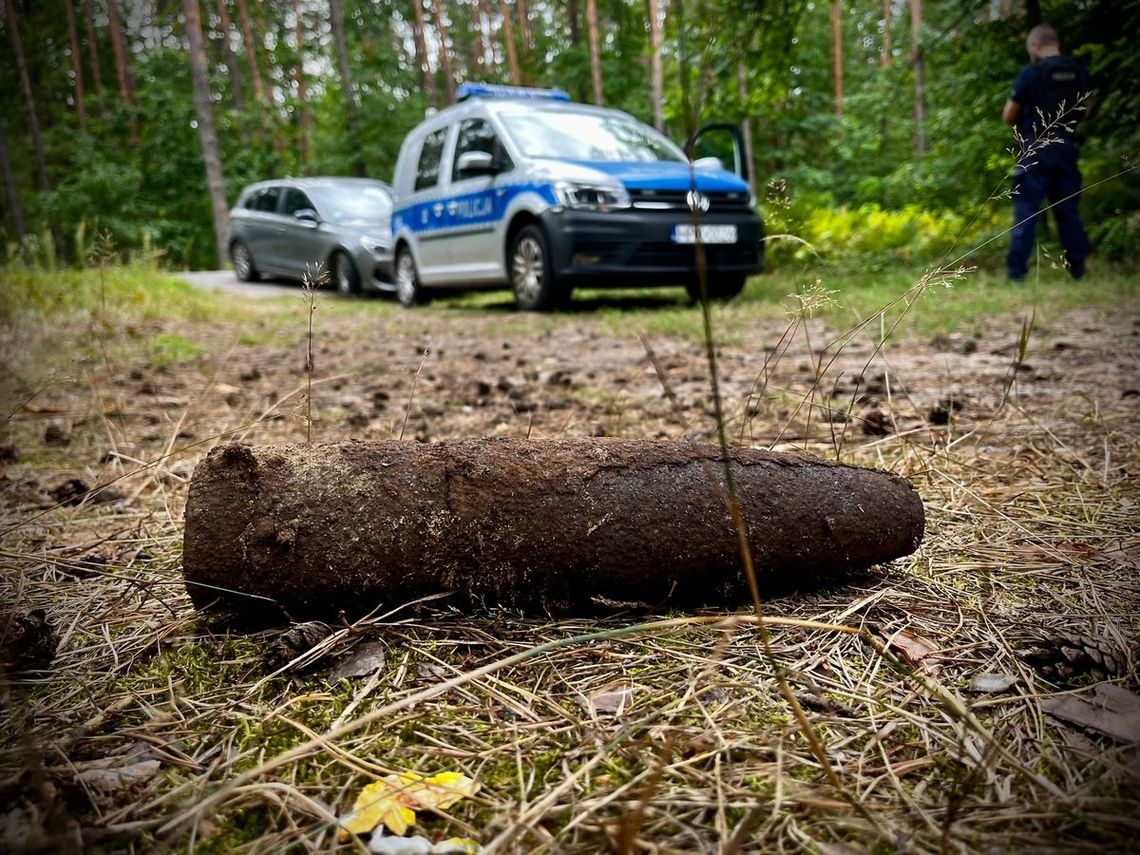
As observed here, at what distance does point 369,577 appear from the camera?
1.26 m

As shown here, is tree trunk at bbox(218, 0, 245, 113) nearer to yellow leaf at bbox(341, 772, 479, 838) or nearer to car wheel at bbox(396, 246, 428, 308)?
car wheel at bbox(396, 246, 428, 308)

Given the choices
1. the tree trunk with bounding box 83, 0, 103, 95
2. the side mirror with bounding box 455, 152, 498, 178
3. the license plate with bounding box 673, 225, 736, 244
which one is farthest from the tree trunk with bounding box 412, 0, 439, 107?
the license plate with bounding box 673, 225, 736, 244

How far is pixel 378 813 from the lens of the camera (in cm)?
85

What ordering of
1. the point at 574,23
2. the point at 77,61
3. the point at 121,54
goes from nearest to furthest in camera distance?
1. the point at 574,23
2. the point at 121,54
3. the point at 77,61

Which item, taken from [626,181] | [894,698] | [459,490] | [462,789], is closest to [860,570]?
[894,698]

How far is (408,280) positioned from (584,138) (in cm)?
306

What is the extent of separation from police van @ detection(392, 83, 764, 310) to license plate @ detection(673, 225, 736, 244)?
0.04 feet

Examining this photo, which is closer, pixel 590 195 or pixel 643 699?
pixel 643 699

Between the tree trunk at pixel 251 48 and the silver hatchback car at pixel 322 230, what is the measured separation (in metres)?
13.8

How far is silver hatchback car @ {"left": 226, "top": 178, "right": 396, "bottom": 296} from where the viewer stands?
34.7 feet

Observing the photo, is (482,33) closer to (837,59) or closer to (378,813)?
(837,59)

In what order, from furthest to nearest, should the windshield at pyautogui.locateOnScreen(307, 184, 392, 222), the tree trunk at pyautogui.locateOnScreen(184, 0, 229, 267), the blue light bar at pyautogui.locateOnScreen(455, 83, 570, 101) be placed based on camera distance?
the tree trunk at pyautogui.locateOnScreen(184, 0, 229, 267) < the windshield at pyautogui.locateOnScreen(307, 184, 392, 222) < the blue light bar at pyautogui.locateOnScreen(455, 83, 570, 101)

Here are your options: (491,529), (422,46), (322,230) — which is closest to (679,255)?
(491,529)

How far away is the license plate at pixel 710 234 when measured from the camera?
6.87m
